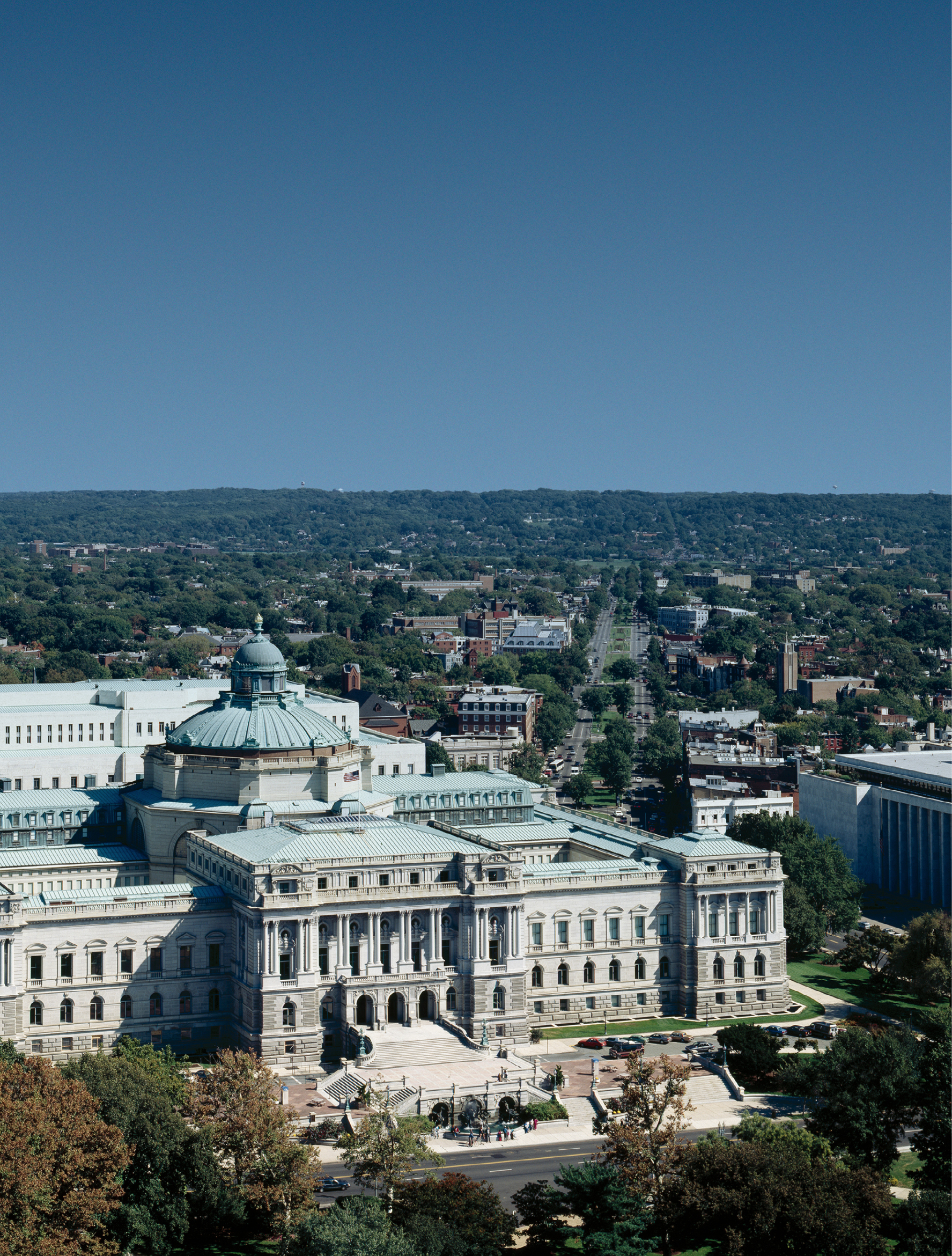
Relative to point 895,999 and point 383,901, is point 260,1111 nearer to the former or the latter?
point 383,901

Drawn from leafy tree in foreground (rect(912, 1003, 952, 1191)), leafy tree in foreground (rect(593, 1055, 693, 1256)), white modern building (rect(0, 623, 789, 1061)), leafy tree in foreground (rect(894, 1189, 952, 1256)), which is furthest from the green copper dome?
leafy tree in foreground (rect(894, 1189, 952, 1256))

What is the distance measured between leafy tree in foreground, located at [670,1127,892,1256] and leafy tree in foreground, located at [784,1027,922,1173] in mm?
8041

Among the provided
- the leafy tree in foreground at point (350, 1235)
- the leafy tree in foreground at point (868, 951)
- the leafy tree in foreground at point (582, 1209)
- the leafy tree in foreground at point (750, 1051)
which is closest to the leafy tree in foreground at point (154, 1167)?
the leafy tree in foreground at point (350, 1235)

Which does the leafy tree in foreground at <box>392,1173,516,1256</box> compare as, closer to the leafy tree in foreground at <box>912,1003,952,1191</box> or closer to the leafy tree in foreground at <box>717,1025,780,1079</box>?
the leafy tree in foreground at <box>912,1003,952,1191</box>

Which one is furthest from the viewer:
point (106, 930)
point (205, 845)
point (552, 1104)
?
point (205, 845)

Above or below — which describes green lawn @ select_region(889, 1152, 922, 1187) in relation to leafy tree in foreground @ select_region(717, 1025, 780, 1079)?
below

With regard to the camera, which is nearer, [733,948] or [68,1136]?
[68,1136]

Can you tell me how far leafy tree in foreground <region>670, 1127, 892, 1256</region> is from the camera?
95.0 m

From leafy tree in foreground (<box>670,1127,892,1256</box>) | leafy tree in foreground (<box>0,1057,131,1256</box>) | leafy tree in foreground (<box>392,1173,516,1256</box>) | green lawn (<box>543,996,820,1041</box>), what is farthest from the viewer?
green lawn (<box>543,996,820,1041</box>)

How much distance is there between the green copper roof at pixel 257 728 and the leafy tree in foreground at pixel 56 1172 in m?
Answer: 55.5

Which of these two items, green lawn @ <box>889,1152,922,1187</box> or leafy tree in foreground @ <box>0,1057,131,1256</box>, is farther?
green lawn @ <box>889,1152,922,1187</box>

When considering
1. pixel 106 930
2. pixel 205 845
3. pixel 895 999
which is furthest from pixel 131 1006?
pixel 895 999

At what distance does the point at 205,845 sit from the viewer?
146m

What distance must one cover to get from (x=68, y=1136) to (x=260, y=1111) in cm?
1087
